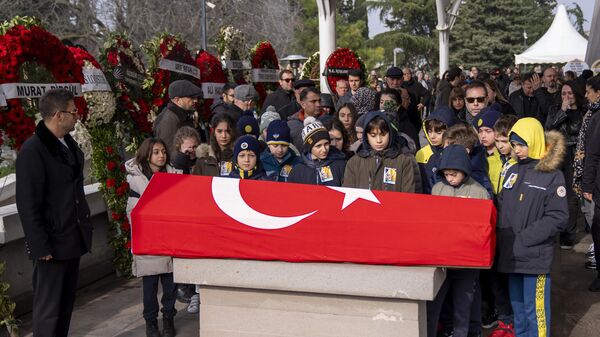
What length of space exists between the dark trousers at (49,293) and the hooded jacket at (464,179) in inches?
105

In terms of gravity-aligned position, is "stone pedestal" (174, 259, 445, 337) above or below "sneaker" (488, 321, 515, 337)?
above

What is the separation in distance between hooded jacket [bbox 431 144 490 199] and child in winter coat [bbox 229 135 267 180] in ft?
4.48

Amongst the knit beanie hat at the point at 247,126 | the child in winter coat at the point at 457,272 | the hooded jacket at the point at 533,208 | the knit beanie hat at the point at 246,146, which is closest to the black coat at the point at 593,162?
the hooded jacket at the point at 533,208

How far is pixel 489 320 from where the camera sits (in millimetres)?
5910

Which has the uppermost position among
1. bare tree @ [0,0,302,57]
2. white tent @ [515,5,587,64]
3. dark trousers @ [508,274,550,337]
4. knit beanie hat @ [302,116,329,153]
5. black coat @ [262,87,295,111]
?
bare tree @ [0,0,302,57]

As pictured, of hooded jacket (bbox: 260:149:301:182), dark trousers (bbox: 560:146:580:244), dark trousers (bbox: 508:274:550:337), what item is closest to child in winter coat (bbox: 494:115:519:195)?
dark trousers (bbox: 508:274:550:337)

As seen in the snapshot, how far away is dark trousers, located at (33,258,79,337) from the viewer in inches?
189

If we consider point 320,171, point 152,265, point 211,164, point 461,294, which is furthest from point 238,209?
point 461,294

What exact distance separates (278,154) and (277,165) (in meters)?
0.09

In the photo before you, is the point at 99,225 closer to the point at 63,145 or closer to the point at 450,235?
the point at 63,145

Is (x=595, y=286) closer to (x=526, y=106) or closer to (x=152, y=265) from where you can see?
(x=152, y=265)

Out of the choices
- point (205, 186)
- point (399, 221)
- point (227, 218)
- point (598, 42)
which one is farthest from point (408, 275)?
point (598, 42)

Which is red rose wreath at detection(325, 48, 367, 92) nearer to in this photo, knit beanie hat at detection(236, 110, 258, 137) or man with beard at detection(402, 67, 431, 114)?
man with beard at detection(402, 67, 431, 114)

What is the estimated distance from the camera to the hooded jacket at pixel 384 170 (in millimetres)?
5152
